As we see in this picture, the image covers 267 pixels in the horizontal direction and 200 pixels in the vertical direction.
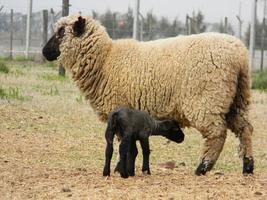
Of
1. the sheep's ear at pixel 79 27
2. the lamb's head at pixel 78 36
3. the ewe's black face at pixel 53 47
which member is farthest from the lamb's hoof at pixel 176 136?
the ewe's black face at pixel 53 47

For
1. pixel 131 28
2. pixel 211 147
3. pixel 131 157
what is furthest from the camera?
pixel 131 28

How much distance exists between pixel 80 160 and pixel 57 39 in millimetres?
1794

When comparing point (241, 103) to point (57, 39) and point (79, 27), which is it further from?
point (57, 39)

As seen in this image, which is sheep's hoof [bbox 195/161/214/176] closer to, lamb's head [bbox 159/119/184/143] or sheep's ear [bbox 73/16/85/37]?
lamb's head [bbox 159/119/184/143]

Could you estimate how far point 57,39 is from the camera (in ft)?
32.0

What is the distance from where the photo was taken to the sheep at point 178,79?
8555 mm

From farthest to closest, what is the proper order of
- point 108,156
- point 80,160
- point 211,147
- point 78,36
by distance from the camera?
point 80,160, point 78,36, point 211,147, point 108,156

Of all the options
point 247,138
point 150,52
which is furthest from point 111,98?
point 247,138

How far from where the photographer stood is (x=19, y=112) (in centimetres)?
1386

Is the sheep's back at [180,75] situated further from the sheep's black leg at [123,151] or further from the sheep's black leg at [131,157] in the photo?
the sheep's black leg at [123,151]

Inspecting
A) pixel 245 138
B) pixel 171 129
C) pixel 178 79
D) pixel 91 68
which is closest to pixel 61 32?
pixel 91 68

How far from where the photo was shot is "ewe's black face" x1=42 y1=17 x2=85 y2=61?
376 inches

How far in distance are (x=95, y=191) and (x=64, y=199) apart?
0.37 meters

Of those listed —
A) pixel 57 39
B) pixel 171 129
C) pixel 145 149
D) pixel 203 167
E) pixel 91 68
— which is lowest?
pixel 203 167
